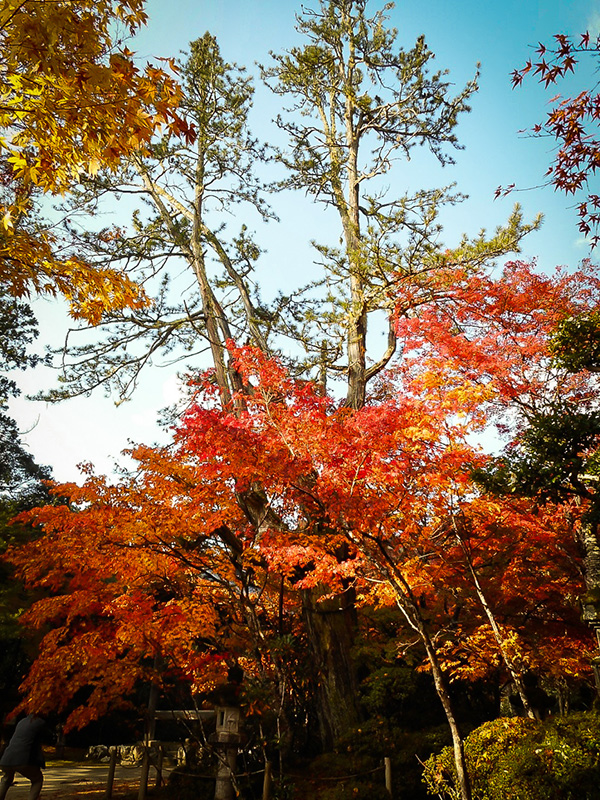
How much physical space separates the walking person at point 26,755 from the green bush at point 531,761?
4.64 metres

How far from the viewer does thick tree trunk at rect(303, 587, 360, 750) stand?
8.47m

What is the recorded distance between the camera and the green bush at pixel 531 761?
500 cm

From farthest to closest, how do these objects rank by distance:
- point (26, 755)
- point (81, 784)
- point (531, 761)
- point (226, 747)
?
point (81, 784), point (226, 747), point (26, 755), point (531, 761)

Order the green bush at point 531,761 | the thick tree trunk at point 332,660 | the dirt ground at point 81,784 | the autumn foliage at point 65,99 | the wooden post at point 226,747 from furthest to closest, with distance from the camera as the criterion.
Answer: the dirt ground at point 81,784, the thick tree trunk at point 332,660, the wooden post at point 226,747, the green bush at point 531,761, the autumn foliage at point 65,99

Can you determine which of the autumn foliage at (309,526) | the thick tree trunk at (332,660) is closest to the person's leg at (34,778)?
the autumn foliage at (309,526)

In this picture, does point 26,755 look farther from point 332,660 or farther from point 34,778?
point 332,660

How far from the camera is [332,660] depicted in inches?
350

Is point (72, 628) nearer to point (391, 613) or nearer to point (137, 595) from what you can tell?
point (137, 595)

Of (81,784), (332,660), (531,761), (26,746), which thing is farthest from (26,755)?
(81,784)

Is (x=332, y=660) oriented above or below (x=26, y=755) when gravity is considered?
above

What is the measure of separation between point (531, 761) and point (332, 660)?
4.11m

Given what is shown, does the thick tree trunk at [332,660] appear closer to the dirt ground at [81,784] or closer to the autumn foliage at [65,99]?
the dirt ground at [81,784]

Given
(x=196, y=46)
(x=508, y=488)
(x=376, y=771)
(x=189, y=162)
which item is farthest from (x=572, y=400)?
(x=196, y=46)

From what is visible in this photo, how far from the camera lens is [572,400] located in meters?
9.92
